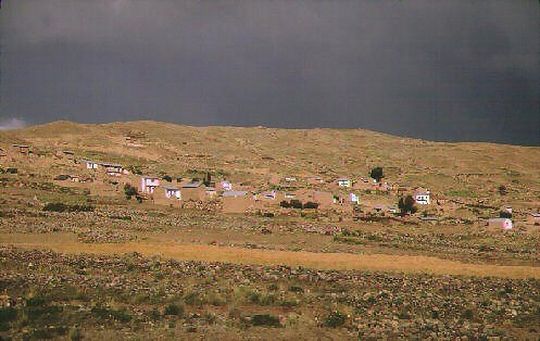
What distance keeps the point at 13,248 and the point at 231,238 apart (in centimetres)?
2035

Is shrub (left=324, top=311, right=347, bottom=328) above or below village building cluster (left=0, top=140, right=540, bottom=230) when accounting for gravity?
below

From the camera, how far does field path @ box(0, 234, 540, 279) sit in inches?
1410

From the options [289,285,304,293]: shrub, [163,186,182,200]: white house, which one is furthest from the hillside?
[289,285,304,293]: shrub

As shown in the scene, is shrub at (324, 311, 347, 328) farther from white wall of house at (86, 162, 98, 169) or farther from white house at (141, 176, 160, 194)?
white wall of house at (86, 162, 98, 169)

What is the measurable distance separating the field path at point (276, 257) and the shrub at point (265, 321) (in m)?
13.7

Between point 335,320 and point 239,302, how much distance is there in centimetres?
441

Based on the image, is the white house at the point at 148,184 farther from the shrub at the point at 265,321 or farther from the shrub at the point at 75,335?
the shrub at the point at 75,335

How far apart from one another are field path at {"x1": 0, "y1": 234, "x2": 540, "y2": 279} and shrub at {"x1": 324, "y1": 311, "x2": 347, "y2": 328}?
13.1 m

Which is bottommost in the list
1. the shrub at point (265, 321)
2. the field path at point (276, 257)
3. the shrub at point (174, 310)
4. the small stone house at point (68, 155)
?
the shrub at point (265, 321)

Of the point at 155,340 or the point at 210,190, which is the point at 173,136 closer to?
the point at 210,190

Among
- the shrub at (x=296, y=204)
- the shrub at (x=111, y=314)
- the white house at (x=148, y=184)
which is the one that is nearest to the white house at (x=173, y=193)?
the white house at (x=148, y=184)

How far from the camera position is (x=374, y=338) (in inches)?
747

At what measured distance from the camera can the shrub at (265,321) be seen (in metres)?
20.2

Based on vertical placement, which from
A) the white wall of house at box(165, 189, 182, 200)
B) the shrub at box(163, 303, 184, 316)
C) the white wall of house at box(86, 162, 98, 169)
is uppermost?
the white wall of house at box(86, 162, 98, 169)
